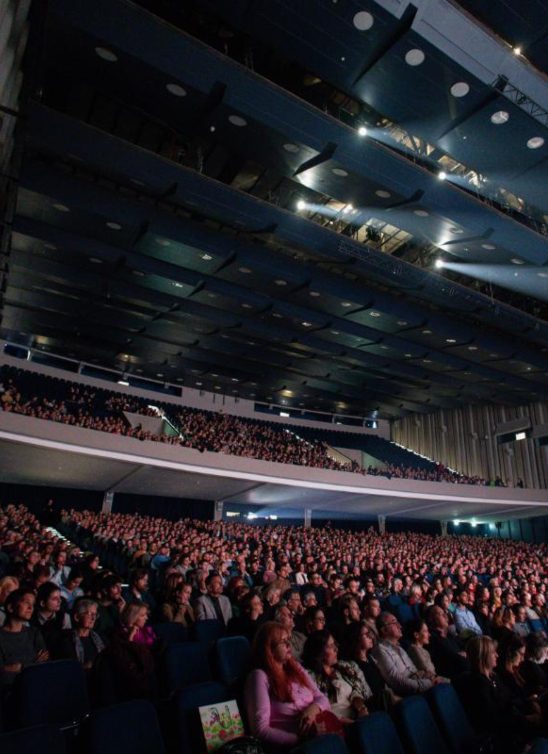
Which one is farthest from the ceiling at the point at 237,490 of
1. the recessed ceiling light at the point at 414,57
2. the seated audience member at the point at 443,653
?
the recessed ceiling light at the point at 414,57

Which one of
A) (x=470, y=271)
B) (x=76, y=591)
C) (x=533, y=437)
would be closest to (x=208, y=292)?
(x=470, y=271)

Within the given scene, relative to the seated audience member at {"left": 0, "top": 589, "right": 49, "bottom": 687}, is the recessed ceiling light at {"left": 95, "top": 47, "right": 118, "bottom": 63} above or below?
above

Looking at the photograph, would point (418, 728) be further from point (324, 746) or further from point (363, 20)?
point (363, 20)

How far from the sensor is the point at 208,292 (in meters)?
12.7

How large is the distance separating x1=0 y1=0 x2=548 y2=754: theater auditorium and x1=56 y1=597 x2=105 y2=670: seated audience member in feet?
0.07

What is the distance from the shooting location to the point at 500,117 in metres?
6.91

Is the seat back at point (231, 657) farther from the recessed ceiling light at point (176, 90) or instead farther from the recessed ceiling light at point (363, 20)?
the recessed ceiling light at point (176, 90)

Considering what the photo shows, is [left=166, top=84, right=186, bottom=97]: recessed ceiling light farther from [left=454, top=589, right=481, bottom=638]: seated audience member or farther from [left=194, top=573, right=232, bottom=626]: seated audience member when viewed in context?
[left=454, top=589, right=481, bottom=638]: seated audience member

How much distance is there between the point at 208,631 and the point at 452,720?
192 centimetres

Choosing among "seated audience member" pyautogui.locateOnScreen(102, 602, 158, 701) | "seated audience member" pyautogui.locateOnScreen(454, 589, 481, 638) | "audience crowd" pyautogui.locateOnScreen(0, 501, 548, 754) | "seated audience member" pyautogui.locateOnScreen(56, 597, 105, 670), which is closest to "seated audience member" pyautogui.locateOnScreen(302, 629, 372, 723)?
"audience crowd" pyautogui.locateOnScreen(0, 501, 548, 754)

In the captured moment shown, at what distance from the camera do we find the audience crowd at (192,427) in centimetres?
1542

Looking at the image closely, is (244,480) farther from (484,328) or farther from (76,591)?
(76,591)

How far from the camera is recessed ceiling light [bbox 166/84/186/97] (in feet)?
22.6

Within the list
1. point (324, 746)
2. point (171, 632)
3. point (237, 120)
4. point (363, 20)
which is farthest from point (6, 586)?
point (363, 20)
